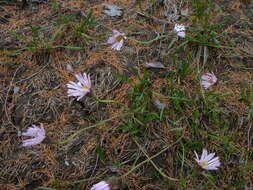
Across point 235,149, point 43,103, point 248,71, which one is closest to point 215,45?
point 248,71

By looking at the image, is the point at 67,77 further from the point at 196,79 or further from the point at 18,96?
the point at 196,79

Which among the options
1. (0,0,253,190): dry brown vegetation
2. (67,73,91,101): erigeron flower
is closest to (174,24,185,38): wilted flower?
(0,0,253,190): dry brown vegetation

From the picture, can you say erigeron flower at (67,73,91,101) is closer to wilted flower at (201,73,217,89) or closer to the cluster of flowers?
the cluster of flowers

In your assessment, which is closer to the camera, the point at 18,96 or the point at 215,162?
the point at 215,162

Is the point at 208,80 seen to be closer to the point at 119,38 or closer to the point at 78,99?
the point at 119,38

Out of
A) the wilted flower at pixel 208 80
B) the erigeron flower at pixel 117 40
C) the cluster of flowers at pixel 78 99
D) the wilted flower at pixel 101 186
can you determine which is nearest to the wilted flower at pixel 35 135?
the cluster of flowers at pixel 78 99

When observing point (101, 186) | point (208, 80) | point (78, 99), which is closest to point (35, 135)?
point (78, 99)
